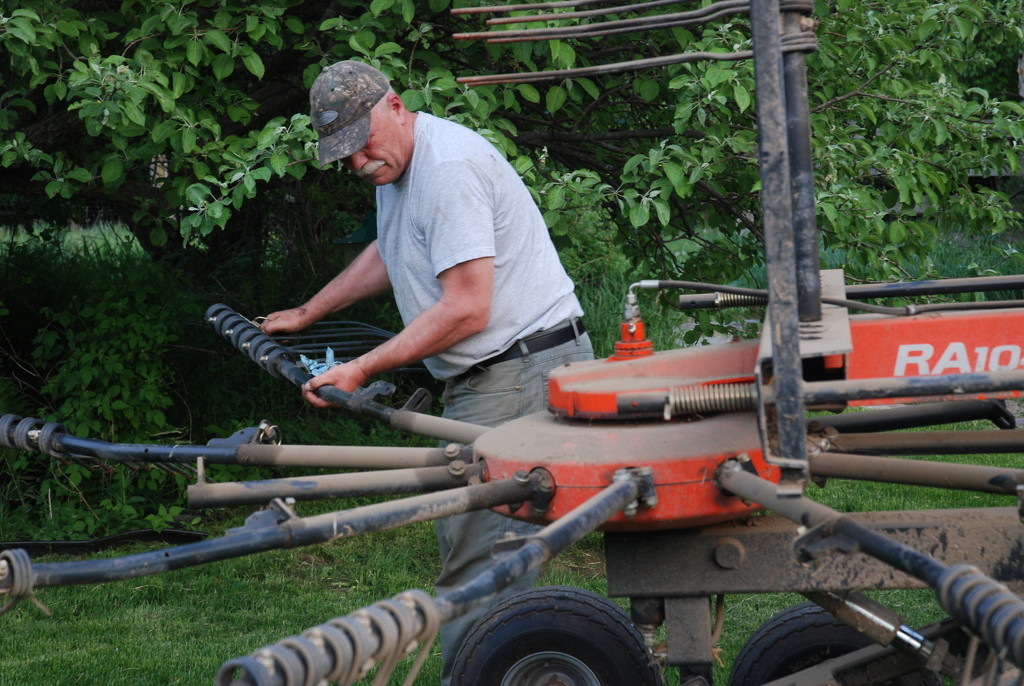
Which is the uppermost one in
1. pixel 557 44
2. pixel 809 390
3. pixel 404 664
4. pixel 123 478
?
pixel 557 44

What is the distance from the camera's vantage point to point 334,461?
2918 mm

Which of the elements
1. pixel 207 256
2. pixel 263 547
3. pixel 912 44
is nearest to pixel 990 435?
pixel 263 547

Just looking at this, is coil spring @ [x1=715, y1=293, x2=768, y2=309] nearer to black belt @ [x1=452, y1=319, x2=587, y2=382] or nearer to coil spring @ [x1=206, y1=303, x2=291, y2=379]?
black belt @ [x1=452, y1=319, x2=587, y2=382]

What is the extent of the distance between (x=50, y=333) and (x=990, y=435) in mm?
4754

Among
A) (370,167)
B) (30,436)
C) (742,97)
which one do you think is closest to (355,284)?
(370,167)

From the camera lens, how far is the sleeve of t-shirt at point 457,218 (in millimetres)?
3318

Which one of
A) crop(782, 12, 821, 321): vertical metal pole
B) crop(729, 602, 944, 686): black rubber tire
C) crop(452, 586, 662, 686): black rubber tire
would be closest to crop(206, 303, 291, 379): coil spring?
crop(452, 586, 662, 686): black rubber tire

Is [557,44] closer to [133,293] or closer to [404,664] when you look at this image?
[404,664]

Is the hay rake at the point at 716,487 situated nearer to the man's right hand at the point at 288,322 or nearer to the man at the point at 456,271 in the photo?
the man at the point at 456,271

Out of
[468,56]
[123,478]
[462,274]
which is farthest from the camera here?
[123,478]

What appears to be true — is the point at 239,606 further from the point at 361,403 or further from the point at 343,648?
the point at 343,648

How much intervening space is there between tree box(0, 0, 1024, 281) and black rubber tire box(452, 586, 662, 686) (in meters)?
1.77

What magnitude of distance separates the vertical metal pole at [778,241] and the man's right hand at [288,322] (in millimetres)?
2350

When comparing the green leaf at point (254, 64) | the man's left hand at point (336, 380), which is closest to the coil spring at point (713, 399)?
the man's left hand at point (336, 380)
